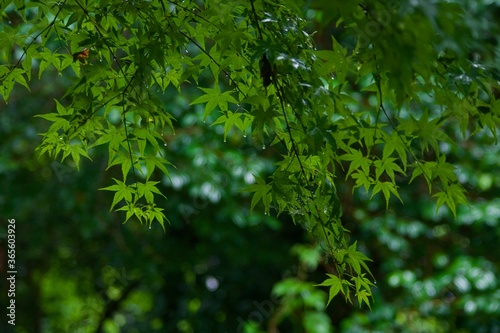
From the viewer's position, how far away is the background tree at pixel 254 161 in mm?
976

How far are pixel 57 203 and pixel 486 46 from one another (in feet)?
9.77

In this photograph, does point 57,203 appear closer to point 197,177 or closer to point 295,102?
point 197,177

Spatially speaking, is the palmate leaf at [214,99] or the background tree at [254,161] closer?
the background tree at [254,161]

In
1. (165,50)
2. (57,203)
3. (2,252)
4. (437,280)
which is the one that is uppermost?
(165,50)

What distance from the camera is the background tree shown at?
0.98 metres

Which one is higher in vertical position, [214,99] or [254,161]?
[214,99]

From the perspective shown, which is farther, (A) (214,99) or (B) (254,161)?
(B) (254,161)

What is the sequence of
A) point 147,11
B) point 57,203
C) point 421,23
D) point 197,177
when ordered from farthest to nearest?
point 57,203, point 197,177, point 147,11, point 421,23

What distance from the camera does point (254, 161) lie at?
2777 millimetres

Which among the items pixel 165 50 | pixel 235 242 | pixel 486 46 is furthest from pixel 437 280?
pixel 486 46

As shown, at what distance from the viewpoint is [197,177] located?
278 centimetres

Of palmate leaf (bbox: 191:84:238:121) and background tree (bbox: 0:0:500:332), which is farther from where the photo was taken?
palmate leaf (bbox: 191:84:238:121)

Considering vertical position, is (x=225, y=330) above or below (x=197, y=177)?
below

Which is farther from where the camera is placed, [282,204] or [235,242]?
[235,242]
